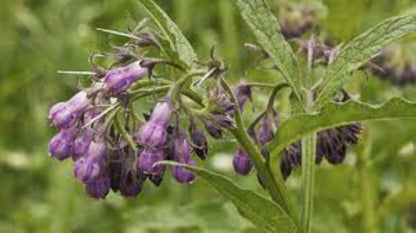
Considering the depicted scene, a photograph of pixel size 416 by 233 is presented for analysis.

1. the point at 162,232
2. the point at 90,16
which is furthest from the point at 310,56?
the point at 90,16

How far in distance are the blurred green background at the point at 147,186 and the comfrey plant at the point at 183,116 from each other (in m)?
0.19

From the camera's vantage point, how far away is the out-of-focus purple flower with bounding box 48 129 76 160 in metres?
2.62

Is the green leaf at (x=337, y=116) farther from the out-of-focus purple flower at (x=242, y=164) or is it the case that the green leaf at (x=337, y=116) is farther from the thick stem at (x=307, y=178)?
the out-of-focus purple flower at (x=242, y=164)

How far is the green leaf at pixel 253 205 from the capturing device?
236cm

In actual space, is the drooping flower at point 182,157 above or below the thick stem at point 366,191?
above

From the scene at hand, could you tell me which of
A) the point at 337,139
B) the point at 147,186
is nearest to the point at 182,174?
the point at 337,139

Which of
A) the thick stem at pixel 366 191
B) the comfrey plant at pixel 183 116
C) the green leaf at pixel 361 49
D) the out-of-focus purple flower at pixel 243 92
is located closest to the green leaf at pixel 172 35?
the comfrey plant at pixel 183 116

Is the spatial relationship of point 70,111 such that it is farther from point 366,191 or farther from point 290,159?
point 366,191

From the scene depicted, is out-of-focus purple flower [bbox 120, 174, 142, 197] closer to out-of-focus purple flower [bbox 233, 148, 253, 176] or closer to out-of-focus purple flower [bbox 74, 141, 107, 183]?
out-of-focus purple flower [bbox 74, 141, 107, 183]

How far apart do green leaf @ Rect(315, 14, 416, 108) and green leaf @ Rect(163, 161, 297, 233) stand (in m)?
0.35

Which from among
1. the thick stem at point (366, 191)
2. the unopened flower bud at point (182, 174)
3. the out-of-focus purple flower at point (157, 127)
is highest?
the out-of-focus purple flower at point (157, 127)

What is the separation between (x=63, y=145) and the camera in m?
2.62

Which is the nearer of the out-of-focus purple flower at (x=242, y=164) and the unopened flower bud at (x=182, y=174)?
the unopened flower bud at (x=182, y=174)

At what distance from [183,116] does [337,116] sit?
0.38m
